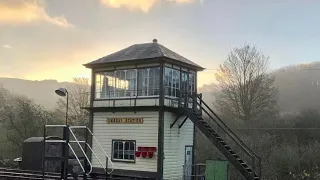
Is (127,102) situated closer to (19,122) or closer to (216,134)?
(216,134)

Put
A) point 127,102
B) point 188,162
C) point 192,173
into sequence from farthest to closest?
point 192,173 < point 188,162 < point 127,102

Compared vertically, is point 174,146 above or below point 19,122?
below

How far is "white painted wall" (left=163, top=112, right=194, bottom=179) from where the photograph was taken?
18.8 m

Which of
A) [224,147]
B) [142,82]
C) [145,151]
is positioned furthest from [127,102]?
[224,147]

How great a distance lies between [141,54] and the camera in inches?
774

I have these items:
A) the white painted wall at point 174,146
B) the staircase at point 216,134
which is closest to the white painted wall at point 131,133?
the white painted wall at point 174,146

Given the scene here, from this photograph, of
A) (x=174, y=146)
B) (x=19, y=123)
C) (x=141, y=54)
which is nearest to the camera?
(x=174, y=146)

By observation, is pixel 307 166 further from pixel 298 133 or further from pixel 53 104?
pixel 53 104

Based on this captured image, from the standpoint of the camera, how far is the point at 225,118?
37062mm

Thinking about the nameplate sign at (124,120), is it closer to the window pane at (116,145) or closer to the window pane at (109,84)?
the window pane at (116,145)

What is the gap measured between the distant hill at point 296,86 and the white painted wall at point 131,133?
783 inches

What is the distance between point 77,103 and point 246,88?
18.9m

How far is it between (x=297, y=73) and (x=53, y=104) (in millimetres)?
28191

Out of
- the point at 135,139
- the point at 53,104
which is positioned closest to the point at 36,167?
the point at 135,139
